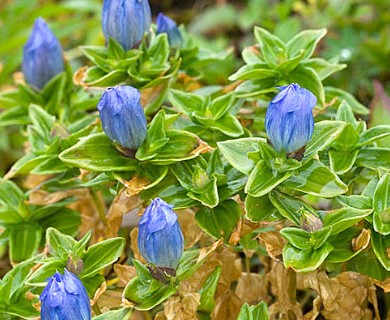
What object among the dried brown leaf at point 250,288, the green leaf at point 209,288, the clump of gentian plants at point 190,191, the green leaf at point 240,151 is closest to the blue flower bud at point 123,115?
the clump of gentian plants at point 190,191

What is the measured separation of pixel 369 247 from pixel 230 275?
0.24 m

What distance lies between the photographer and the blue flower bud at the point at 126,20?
47.3 inches

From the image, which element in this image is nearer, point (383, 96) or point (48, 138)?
point (48, 138)

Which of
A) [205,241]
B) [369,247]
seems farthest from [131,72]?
[369,247]

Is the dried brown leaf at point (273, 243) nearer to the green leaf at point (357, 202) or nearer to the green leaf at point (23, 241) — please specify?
the green leaf at point (357, 202)

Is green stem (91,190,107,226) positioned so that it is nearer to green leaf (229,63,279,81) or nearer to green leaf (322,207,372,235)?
green leaf (229,63,279,81)

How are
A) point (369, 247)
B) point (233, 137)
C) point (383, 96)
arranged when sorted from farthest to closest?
point (383, 96) → point (233, 137) → point (369, 247)

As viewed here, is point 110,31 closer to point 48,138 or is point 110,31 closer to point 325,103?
point 48,138

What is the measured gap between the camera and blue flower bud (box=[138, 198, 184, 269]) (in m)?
0.93

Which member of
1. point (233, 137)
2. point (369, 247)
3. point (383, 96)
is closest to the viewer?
point (369, 247)

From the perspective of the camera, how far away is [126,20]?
1207mm

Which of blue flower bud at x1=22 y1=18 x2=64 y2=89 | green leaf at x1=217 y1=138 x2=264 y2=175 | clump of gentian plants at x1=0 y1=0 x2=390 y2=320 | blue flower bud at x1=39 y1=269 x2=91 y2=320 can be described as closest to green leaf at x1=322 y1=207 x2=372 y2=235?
clump of gentian plants at x1=0 y1=0 x2=390 y2=320

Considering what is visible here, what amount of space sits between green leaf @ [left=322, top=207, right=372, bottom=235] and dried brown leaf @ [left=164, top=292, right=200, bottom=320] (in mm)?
200

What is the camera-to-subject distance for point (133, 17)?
1.21m
